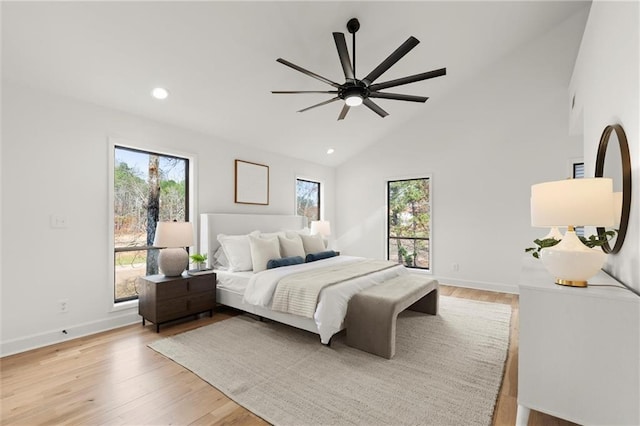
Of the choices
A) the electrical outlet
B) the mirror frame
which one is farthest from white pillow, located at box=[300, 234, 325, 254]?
the mirror frame

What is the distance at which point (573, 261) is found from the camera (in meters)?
1.63

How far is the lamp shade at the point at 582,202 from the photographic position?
63.4 inches

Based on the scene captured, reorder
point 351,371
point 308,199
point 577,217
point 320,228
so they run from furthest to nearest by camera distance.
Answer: point 308,199
point 320,228
point 351,371
point 577,217

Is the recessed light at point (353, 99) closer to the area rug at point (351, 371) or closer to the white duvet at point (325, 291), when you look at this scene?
the white duvet at point (325, 291)

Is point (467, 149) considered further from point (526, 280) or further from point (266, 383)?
point (266, 383)

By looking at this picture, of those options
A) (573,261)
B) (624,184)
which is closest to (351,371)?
(573,261)

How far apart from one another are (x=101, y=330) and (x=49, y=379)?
A: 985mm

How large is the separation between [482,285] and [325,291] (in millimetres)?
3491

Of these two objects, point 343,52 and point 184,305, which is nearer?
point 343,52

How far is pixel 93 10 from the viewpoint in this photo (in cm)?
234

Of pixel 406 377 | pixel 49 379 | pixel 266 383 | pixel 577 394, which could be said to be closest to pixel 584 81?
pixel 577 394

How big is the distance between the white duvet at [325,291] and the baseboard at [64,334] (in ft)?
4.62

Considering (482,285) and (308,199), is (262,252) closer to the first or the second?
(308,199)

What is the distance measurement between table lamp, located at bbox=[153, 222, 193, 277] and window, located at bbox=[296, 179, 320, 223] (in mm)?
2818
